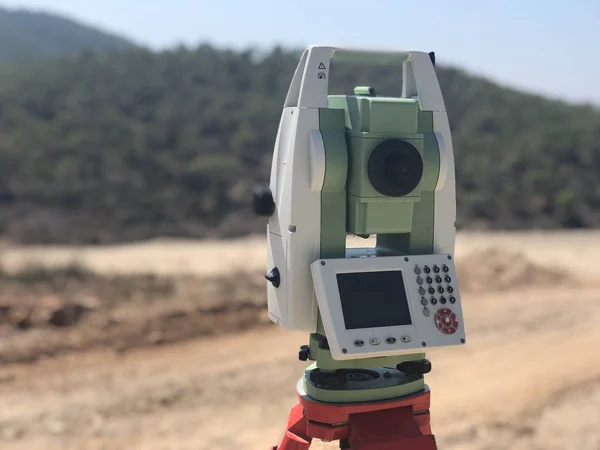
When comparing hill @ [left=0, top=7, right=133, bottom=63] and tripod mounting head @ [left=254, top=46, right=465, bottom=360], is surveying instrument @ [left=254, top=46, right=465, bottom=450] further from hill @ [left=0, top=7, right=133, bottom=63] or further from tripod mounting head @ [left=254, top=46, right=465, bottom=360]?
hill @ [left=0, top=7, right=133, bottom=63]

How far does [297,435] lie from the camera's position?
2.51m

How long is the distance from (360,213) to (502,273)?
7793mm

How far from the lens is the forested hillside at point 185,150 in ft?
55.2

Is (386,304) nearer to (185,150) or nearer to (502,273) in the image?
(502,273)

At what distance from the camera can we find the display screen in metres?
2.29

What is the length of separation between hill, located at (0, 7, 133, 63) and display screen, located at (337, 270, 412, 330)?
55424 millimetres

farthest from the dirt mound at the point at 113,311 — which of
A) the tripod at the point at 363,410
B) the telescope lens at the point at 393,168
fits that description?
the telescope lens at the point at 393,168

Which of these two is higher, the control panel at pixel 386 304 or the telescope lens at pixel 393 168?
the telescope lens at pixel 393 168

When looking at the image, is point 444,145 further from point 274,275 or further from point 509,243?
point 509,243

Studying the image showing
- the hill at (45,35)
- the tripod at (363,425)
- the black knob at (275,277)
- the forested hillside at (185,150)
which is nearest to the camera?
the tripod at (363,425)

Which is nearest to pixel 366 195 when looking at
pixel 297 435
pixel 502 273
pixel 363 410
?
pixel 363 410

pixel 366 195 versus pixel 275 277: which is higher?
pixel 366 195

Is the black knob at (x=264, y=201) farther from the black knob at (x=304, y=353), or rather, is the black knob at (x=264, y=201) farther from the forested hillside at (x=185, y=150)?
the forested hillside at (x=185, y=150)

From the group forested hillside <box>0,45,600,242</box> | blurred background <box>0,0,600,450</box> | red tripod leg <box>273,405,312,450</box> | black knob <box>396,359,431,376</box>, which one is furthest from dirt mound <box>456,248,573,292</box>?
forested hillside <box>0,45,600,242</box>
